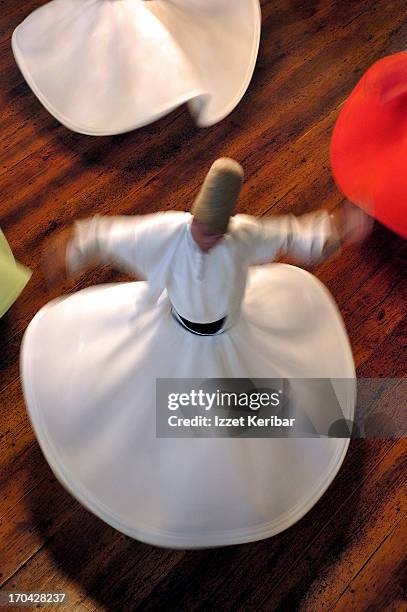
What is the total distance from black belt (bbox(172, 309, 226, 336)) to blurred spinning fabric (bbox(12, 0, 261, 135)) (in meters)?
0.76

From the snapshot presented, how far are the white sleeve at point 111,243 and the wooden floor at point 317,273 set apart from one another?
1.52 ft

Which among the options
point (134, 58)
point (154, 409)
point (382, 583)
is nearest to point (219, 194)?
point (154, 409)

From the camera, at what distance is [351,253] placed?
162cm

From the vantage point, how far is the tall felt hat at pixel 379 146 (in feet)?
4.90

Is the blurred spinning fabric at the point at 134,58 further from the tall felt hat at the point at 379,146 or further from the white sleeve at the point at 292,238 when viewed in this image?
the white sleeve at the point at 292,238

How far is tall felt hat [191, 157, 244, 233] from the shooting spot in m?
0.93

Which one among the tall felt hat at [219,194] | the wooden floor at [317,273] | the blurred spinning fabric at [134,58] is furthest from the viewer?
the blurred spinning fabric at [134,58]

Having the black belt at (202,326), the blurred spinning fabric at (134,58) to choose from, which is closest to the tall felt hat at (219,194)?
the black belt at (202,326)

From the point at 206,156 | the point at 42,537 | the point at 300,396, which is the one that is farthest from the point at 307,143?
the point at 42,537

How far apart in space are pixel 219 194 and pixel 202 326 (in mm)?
272

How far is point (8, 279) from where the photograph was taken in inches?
55.9

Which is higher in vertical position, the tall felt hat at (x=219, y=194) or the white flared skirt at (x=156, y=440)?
the tall felt hat at (x=219, y=194)

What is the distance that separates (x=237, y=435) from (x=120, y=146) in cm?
87

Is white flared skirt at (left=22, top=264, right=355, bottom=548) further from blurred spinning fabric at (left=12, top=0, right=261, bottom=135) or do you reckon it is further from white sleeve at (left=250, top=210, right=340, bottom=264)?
blurred spinning fabric at (left=12, top=0, right=261, bottom=135)
